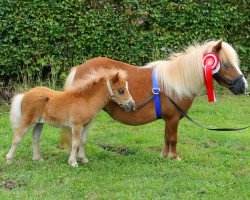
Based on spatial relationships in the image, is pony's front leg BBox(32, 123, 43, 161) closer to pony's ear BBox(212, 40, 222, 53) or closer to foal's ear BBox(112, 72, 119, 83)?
foal's ear BBox(112, 72, 119, 83)

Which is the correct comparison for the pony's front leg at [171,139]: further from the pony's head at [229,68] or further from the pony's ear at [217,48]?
the pony's ear at [217,48]

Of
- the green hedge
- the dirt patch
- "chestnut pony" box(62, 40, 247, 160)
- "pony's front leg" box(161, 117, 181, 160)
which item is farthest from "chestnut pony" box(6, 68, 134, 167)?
the green hedge

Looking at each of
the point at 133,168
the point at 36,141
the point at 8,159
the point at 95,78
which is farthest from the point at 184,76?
the point at 8,159

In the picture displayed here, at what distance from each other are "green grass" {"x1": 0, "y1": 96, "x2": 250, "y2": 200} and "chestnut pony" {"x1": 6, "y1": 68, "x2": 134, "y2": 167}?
448 millimetres

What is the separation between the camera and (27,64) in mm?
9977

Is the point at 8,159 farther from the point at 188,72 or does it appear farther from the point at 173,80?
the point at 188,72

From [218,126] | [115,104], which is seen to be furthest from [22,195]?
[218,126]

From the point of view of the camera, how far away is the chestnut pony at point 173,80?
239 inches

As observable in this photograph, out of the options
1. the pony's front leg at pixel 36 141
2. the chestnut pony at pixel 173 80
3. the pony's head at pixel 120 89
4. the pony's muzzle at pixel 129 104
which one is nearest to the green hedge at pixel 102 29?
the chestnut pony at pixel 173 80

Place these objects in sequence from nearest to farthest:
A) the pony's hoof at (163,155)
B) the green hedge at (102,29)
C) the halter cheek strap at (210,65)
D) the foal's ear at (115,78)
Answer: the foal's ear at (115,78) < the halter cheek strap at (210,65) < the pony's hoof at (163,155) < the green hedge at (102,29)

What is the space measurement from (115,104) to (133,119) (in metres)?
0.32

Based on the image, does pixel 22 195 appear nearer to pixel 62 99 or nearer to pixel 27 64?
→ pixel 62 99

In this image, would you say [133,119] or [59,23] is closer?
[133,119]

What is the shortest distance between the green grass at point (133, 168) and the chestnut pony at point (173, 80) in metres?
0.56
